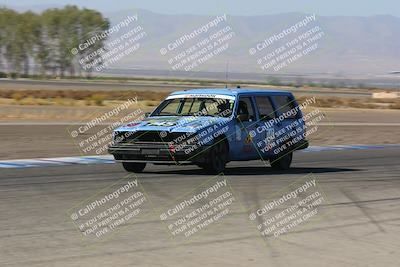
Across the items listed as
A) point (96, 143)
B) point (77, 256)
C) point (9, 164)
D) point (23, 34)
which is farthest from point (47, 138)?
point (23, 34)

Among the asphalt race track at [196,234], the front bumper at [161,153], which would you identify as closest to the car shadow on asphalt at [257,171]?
the asphalt race track at [196,234]

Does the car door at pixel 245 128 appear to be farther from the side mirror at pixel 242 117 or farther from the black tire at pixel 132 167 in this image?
the black tire at pixel 132 167

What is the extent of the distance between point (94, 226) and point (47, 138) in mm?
15264

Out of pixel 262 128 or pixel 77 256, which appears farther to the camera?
pixel 262 128

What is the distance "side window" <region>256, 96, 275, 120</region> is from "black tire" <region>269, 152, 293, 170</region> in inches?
36.7

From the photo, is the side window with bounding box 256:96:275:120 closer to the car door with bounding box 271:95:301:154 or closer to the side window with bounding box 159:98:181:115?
the car door with bounding box 271:95:301:154

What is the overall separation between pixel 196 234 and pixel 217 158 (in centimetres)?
562

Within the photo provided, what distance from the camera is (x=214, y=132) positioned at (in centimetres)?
1416

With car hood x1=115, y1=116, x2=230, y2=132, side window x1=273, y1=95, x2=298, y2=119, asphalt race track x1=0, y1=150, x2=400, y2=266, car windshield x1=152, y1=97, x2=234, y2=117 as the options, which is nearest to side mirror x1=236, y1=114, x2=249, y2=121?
car windshield x1=152, y1=97, x2=234, y2=117

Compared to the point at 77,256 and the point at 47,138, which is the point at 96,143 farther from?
the point at 77,256

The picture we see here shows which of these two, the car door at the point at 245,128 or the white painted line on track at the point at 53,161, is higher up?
the white painted line on track at the point at 53,161

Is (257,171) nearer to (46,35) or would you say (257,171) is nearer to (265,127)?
(265,127)

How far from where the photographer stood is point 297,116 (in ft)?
55.3

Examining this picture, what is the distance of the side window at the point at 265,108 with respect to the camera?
51.9 ft
